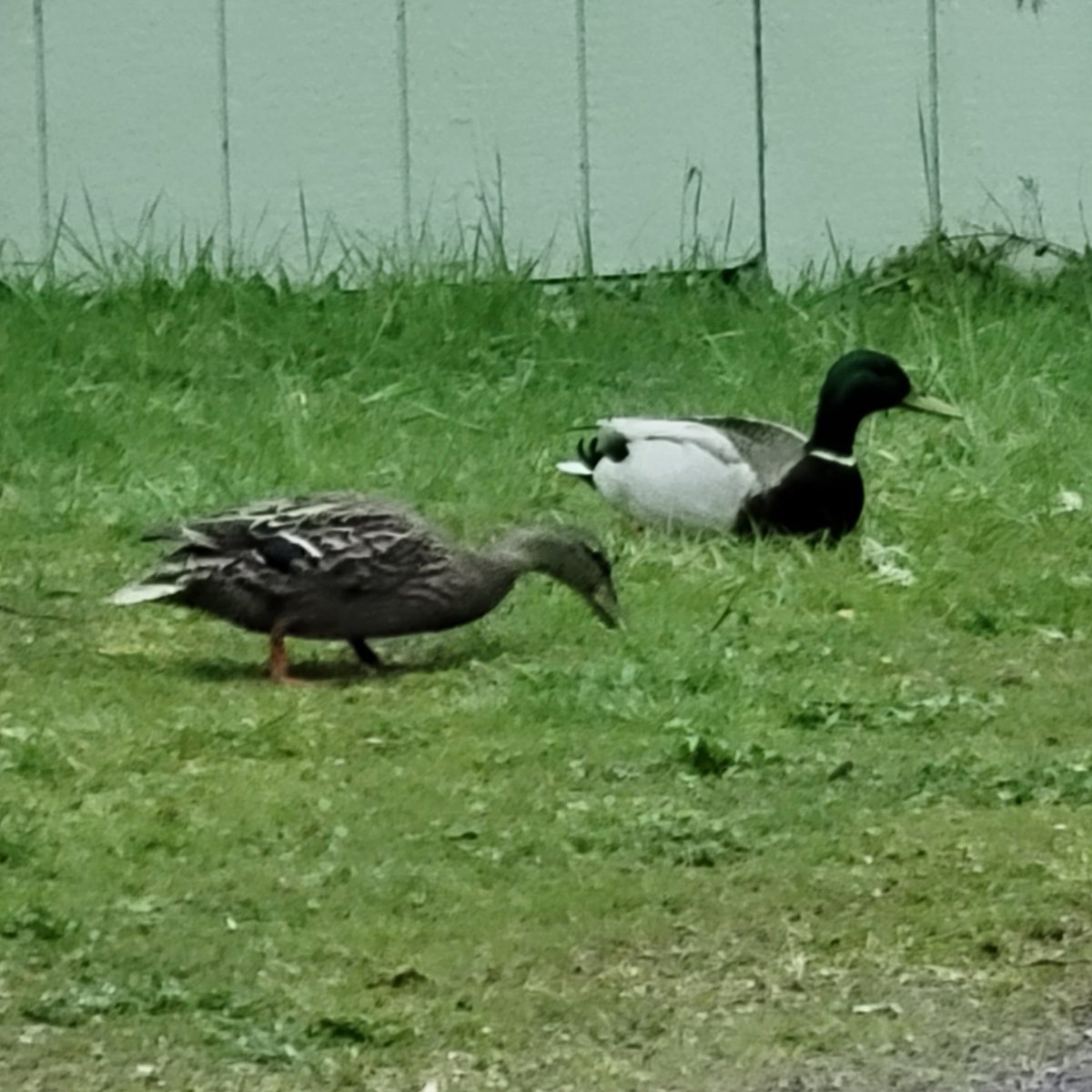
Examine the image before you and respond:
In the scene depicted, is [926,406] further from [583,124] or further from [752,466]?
[583,124]

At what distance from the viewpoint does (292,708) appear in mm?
4676

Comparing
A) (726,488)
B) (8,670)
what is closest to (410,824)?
(8,670)

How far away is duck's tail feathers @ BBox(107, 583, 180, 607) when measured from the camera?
4895 mm

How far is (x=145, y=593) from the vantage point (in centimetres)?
491

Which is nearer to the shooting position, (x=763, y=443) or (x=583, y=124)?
(x=763, y=443)

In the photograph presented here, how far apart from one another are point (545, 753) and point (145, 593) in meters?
0.94

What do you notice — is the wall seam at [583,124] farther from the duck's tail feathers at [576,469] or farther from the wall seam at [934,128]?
the duck's tail feathers at [576,469]

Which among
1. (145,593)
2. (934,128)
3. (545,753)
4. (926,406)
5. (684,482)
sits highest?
(934,128)

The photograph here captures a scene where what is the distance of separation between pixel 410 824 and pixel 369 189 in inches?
190

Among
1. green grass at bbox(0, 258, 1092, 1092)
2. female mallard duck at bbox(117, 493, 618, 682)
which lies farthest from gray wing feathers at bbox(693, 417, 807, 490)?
female mallard duck at bbox(117, 493, 618, 682)

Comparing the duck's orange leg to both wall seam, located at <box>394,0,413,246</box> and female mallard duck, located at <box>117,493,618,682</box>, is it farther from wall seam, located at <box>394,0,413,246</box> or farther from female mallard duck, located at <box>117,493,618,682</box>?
wall seam, located at <box>394,0,413,246</box>

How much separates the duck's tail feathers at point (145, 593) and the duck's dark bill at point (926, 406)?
2110 mm

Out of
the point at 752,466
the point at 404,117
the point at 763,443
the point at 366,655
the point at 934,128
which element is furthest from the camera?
the point at 404,117

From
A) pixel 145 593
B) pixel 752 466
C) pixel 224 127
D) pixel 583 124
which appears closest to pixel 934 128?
pixel 583 124
